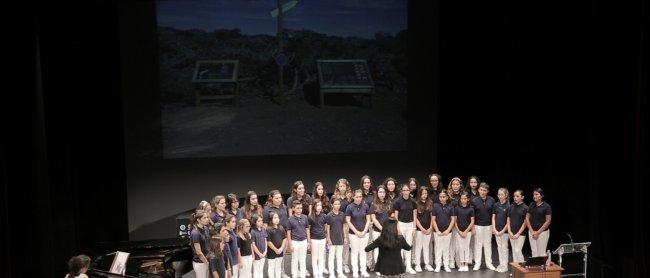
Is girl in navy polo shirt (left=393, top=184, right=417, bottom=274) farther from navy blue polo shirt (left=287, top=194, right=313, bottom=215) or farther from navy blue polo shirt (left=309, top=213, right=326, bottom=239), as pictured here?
navy blue polo shirt (left=287, top=194, right=313, bottom=215)

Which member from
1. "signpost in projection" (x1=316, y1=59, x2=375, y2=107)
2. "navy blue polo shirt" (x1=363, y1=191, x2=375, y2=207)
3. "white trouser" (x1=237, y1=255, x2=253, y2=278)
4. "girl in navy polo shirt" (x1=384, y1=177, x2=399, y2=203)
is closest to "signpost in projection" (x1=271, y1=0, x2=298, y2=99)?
"signpost in projection" (x1=316, y1=59, x2=375, y2=107)

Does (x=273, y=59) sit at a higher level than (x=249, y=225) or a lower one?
higher

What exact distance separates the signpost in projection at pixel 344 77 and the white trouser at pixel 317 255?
3.53 m

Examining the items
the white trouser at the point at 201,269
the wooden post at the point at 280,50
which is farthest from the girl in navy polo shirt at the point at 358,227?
the wooden post at the point at 280,50

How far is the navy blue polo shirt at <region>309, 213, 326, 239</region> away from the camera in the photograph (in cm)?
974

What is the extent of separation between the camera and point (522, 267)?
887 centimetres

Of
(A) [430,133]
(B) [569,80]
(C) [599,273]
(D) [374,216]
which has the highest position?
(B) [569,80]

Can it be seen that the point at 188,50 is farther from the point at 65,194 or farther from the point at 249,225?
the point at 249,225

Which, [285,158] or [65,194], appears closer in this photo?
[65,194]

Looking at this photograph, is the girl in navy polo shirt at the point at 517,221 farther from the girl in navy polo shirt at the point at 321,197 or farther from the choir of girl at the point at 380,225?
the girl in navy polo shirt at the point at 321,197

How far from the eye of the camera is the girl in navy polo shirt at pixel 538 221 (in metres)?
9.88

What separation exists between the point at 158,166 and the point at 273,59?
→ 9.73 feet

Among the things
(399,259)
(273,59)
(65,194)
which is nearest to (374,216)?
(399,259)

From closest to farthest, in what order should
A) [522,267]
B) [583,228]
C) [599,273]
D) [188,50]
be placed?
[522,267]
[599,273]
[583,228]
[188,50]
